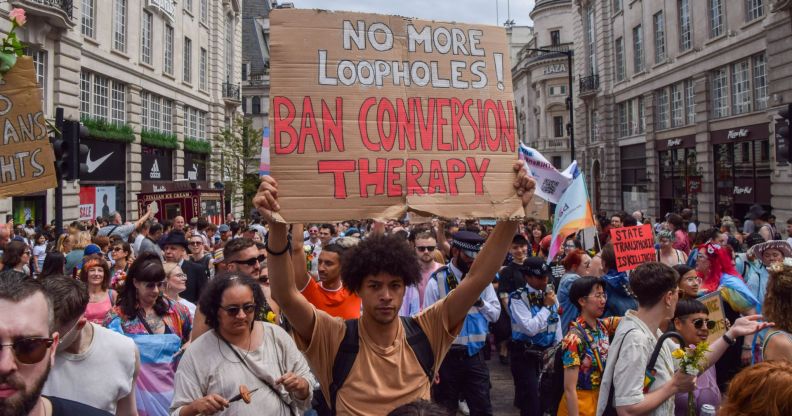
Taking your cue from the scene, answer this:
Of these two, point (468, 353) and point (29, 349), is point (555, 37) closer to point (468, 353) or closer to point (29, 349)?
point (468, 353)

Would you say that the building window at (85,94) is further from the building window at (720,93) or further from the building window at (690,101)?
the building window at (690,101)

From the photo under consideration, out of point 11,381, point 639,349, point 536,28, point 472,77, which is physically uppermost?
point 536,28

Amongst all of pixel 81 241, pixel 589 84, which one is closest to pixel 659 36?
pixel 589 84

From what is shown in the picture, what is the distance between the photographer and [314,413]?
4723 millimetres

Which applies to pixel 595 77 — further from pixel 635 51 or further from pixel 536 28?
pixel 536 28

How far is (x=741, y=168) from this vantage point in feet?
78.5

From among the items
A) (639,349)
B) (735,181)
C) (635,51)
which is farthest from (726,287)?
(635,51)

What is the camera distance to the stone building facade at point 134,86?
19.7 metres

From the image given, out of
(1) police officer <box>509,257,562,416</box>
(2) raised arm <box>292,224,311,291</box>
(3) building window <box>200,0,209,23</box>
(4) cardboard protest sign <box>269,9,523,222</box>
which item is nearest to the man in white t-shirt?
(2) raised arm <box>292,224,311,291</box>

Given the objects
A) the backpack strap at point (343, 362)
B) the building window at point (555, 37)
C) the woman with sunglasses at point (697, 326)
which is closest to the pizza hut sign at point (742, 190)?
the woman with sunglasses at point (697, 326)

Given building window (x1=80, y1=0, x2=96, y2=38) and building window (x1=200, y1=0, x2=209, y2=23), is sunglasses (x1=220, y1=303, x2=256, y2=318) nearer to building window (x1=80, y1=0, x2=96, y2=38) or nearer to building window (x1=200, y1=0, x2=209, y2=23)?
building window (x1=80, y1=0, x2=96, y2=38)

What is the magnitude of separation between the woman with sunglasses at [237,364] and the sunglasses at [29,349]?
1.31m

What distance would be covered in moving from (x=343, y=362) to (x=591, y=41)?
133ft

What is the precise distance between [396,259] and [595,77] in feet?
125
